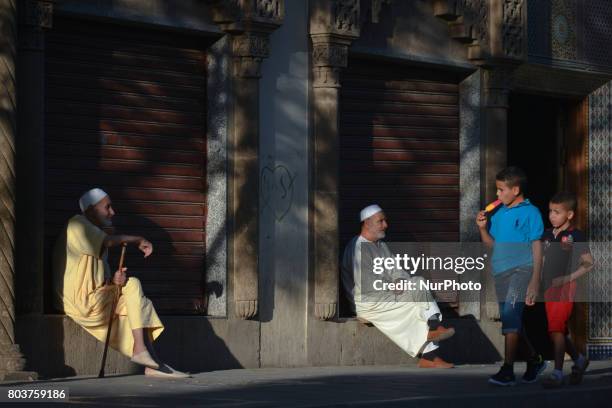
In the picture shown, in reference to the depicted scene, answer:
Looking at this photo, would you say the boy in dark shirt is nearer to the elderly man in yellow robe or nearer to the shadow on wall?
the elderly man in yellow robe

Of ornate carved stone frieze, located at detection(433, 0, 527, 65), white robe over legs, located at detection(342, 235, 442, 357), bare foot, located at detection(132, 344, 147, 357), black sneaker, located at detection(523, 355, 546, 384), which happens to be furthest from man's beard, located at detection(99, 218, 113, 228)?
ornate carved stone frieze, located at detection(433, 0, 527, 65)

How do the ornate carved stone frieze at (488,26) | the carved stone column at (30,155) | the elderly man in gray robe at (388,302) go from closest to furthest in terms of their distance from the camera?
the carved stone column at (30,155) → the elderly man in gray robe at (388,302) → the ornate carved stone frieze at (488,26)

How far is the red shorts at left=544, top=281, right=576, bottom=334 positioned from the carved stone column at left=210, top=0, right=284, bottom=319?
3.03m

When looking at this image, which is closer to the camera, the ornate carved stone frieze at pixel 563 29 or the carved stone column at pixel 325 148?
the carved stone column at pixel 325 148

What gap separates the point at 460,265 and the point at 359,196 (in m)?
1.61

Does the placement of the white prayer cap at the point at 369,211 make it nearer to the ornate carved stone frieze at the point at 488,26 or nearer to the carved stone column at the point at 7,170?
the ornate carved stone frieze at the point at 488,26

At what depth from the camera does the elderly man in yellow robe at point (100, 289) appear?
12.3 m

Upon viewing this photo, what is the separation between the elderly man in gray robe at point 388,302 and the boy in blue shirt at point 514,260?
2359 mm

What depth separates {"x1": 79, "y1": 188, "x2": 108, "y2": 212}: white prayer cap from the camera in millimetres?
12609

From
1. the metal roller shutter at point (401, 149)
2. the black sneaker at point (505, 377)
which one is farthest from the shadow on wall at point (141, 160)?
the black sneaker at point (505, 377)

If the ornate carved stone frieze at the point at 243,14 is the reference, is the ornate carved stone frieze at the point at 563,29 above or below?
above

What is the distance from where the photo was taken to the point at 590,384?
41.7 feet

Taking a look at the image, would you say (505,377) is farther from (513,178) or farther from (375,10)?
(375,10)

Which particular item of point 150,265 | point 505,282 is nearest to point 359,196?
point 150,265
